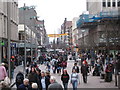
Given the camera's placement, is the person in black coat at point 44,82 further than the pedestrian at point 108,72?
No

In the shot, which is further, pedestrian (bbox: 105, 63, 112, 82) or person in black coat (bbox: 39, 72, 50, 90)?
pedestrian (bbox: 105, 63, 112, 82)

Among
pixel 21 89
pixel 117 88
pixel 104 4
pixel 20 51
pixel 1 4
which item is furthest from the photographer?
pixel 104 4

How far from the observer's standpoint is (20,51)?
60094 mm

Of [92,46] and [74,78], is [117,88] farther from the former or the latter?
[92,46]

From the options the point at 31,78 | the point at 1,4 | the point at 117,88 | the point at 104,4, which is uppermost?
the point at 104,4

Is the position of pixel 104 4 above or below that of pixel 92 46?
above

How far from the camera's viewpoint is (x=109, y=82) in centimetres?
2011

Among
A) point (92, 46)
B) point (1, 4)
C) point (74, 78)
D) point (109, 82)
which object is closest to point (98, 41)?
point (92, 46)

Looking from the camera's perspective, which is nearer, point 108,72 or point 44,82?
point 44,82

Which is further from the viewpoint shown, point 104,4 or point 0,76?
point 104,4

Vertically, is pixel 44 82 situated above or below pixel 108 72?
above

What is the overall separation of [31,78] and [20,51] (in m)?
47.8

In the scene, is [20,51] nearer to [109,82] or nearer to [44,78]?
[109,82]

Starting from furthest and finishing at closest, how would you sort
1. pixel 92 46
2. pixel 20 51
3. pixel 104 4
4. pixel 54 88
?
pixel 104 4 → pixel 20 51 → pixel 92 46 → pixel 54 88
